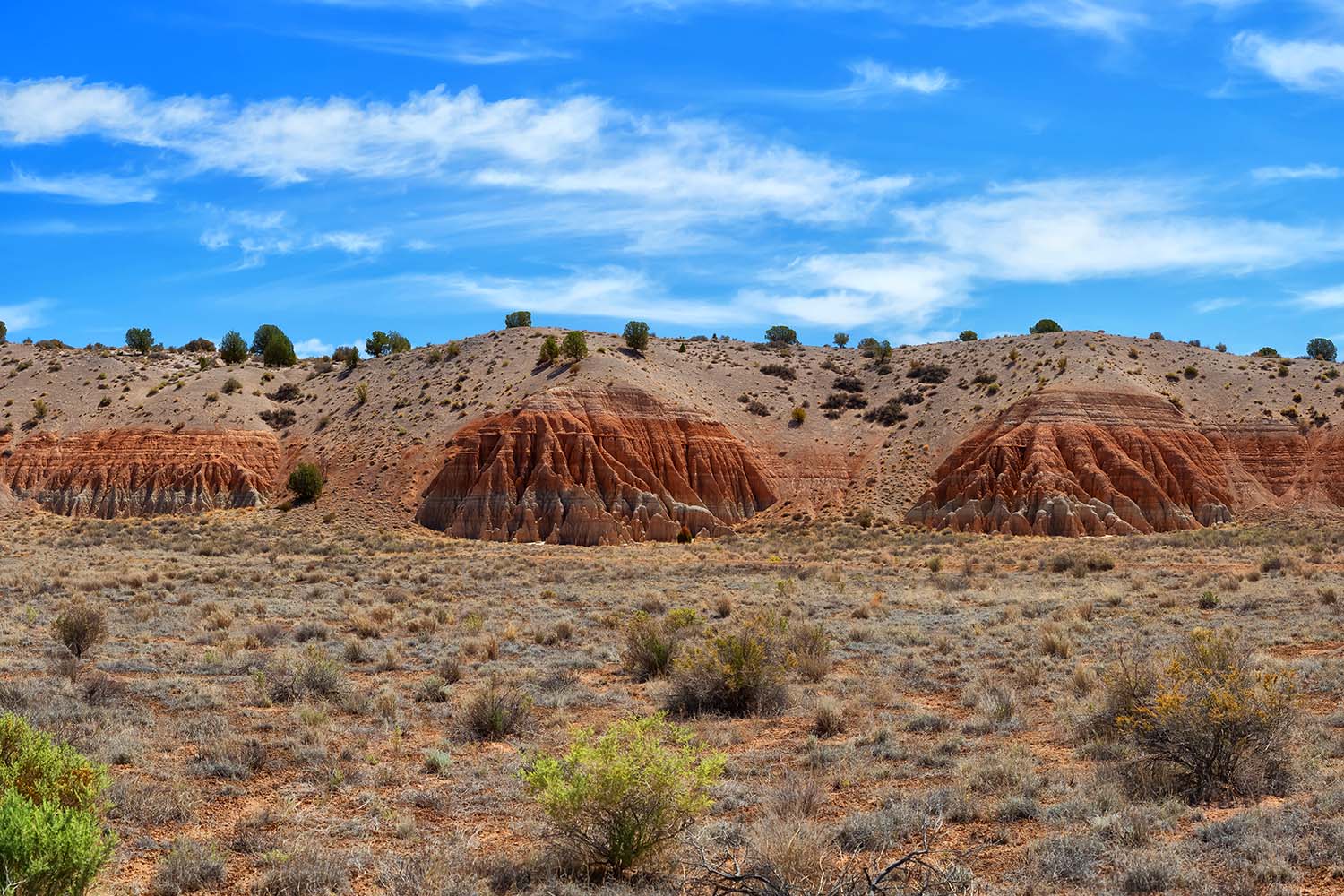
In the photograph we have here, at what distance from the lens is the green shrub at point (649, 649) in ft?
57.2

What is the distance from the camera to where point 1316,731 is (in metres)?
12.0

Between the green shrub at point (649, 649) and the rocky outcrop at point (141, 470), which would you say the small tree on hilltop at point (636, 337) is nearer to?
the rocky outcrop at point (141, 470)

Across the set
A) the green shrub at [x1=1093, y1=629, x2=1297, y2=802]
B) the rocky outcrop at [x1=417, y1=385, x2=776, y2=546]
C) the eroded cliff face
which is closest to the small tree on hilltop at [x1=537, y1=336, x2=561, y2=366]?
the rocky outcrop at [x1=417, y1=385, x2=776, y2=546]

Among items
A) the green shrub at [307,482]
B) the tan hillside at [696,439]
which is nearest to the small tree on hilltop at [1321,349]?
the tan hillside at [696,439]

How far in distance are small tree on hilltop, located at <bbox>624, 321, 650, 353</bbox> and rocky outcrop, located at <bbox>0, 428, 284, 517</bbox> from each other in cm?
2587

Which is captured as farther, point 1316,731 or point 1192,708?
point 1316,731

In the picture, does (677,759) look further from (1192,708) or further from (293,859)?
(1192,708)

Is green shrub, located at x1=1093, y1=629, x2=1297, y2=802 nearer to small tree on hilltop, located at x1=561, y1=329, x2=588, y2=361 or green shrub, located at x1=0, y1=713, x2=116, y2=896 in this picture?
green shrub, located at x1=0, y1=713, x2=116, y2=896

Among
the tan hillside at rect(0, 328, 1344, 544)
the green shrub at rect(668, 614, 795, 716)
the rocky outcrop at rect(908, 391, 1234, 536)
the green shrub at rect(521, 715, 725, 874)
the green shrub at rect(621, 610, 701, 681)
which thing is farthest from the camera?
the tan hillside at rect(0, 328, 1344, 544)

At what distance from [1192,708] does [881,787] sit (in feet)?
10.5

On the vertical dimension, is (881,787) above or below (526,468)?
below

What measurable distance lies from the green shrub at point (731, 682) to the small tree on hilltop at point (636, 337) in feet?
200

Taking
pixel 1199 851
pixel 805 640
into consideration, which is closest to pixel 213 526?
pixel 805 640

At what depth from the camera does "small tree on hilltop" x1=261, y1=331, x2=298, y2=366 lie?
276 ft
